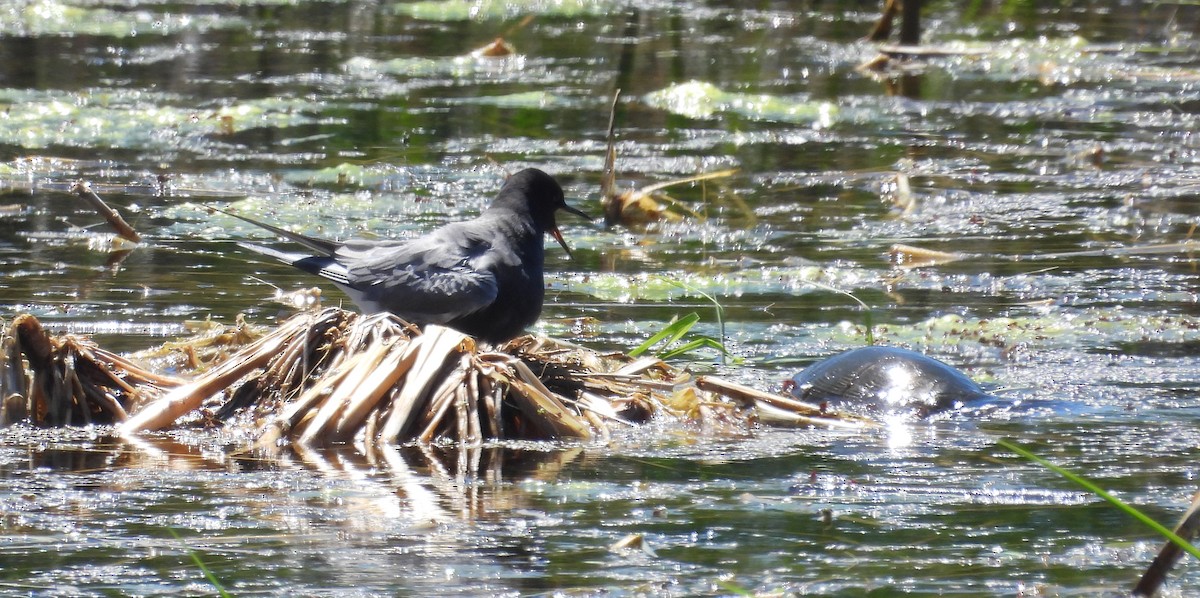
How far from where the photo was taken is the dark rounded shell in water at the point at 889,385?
5.73 metres

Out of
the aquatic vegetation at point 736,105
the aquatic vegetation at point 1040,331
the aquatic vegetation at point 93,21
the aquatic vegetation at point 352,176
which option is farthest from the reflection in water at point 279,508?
the aquatic vegetation at point 93,21

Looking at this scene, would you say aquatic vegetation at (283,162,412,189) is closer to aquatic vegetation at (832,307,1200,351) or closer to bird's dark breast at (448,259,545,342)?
aquatic vegetation at (832,307,1200,351)

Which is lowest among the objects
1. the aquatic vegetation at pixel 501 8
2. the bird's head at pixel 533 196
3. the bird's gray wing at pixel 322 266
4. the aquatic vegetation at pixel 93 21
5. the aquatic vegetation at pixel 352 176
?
the bird's gray wing at pixel 322 266

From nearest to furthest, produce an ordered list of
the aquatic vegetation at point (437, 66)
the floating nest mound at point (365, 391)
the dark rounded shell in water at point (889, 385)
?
1. the floating nest mound at point (365, 391)
2. the dark rounded shell in water at point (889, 385)
3. the aquatic vegetation at point (437, 66)

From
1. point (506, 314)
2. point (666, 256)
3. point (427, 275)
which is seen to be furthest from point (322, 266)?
point (666, 256)

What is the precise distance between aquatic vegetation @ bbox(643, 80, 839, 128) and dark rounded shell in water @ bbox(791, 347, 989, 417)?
5.82 m

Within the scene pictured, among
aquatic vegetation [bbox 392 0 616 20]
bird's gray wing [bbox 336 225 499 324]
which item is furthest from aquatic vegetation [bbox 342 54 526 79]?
bird's gray wing [bbox 336 225 499 324]

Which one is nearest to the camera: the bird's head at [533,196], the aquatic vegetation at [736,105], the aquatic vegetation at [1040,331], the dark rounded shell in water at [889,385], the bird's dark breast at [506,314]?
the dark rounded shell in water at [889,385]

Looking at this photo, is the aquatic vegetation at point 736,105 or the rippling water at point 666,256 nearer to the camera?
the rippling water at point 666,256

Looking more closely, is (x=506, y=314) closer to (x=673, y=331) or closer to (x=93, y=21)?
(x=673, y=331)

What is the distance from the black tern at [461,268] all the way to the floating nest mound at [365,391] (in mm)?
266

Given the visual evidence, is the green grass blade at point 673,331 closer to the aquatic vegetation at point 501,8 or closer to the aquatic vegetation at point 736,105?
the aquatic vegetation at point 736,105

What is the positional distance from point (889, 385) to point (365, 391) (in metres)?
1.70

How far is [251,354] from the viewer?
5590 mm
